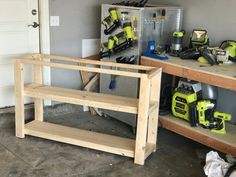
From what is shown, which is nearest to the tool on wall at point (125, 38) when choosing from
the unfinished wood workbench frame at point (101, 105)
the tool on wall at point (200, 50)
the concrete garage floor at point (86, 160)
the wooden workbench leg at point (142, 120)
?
the unfinished wood workbench frame at point (101, 105)

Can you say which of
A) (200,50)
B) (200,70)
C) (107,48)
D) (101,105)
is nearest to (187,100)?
(200,70)

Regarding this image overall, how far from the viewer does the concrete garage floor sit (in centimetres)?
277

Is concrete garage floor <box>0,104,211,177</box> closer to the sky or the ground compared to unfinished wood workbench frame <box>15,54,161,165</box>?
closer to the ground

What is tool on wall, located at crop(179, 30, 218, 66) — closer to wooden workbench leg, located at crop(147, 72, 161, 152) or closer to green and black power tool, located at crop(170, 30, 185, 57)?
green and black power tool, located at crop(170, 30, 185, 57)

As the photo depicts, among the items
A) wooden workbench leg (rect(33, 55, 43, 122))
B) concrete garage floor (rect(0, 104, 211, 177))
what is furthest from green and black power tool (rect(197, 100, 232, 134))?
wooden workbench leg (rect(33, 55, 43, 122))

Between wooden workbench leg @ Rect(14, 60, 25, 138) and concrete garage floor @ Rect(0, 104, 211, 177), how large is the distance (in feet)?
0.36

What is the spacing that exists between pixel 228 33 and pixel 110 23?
3.89ft

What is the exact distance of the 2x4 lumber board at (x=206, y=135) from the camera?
9.45ft

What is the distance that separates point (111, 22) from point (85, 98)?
3.14 ft

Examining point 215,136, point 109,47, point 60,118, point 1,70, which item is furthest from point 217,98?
point 1,70

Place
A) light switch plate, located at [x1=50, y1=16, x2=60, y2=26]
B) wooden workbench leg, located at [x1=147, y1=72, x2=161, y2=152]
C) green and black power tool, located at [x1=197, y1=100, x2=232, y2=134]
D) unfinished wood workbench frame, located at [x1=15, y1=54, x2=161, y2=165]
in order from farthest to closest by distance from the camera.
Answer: light switch plate, located at [x1=50, y1=16, x2=60, y2=26]
green and black power tool, located at [x1=197, y1=100, x2=232, y2=134]
wooden workbench leg, located at [x1=147, y1=72, x2=161, y2=152]
unfinished wood workbench frame, located at [x1=15, y1=54, x2=161, y2=165]

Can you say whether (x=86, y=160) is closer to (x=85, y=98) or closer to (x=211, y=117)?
(x=85, y=98)

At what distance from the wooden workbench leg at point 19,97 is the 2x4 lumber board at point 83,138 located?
0.07 meters

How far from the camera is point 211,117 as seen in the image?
10.2 ft
